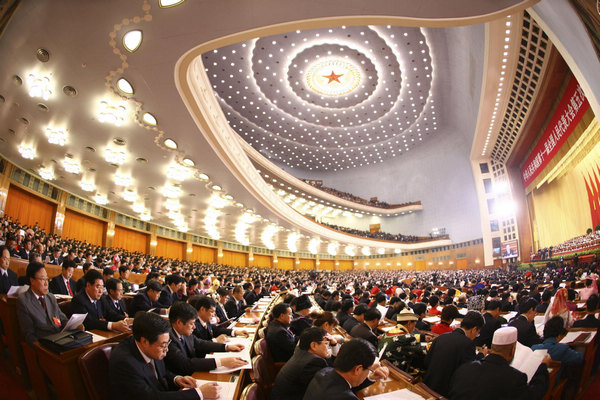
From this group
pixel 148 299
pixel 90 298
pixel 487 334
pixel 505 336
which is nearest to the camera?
pixel 505 336

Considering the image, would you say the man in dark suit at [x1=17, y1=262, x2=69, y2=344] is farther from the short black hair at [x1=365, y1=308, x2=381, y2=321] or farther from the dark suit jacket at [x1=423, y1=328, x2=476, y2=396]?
the dark suit jacket at [x1=423, y1=328, x2=476, y2=396]

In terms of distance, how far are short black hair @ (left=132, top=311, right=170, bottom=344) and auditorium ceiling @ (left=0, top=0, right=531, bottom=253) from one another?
420 cm

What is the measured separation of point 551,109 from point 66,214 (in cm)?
2145

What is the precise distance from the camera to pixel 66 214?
550 inches

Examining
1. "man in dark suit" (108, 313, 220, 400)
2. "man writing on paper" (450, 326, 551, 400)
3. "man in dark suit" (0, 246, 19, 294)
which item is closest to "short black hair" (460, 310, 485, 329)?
"man writing on paper" (450, 326, 551, 400)

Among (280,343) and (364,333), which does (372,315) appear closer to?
(364,333)

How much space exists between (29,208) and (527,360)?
A: 15.7 meters

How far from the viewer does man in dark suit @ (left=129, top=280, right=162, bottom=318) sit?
4077 mm

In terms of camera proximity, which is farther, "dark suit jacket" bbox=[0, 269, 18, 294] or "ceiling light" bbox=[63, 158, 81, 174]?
"ceiling light" bbox=[63, 158, 81, 174]

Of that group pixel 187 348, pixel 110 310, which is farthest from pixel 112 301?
pixel 187 348

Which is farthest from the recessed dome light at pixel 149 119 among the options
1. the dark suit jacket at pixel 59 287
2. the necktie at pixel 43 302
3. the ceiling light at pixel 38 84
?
the necktie at pixel 43 302

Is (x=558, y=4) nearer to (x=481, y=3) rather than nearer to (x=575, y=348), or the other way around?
(x=481, y=3)

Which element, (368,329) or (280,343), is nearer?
(280,343)

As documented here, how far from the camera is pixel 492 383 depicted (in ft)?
6.18
